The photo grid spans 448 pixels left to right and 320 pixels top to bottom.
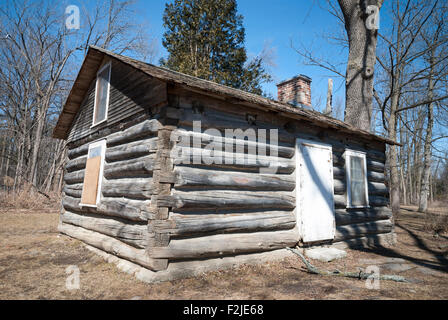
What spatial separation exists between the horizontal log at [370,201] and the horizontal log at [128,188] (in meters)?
4.97

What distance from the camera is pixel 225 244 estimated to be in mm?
5148

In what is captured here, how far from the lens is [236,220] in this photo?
5367 millimetres

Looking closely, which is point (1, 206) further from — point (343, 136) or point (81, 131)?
point (343, 136)

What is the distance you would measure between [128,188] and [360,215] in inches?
251

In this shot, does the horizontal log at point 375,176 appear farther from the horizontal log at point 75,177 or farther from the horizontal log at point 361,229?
the horizontal log at point 75,177

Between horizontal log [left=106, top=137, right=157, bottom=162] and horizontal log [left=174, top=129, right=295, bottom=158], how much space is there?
0.49 m

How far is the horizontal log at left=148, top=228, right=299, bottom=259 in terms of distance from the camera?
458cm

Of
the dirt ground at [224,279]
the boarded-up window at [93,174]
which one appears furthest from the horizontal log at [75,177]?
the dirt ground at [224,279]

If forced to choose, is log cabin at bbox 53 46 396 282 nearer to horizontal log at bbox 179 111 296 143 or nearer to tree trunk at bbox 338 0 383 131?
horizontal log at bbox 179 111 296 143

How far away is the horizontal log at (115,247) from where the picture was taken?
446 centimetres

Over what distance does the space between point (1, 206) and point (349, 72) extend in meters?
16.7

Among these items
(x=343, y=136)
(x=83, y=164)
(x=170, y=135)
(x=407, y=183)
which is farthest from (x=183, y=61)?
(x=407, y=183)

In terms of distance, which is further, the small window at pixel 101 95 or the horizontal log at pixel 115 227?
the small window at pixel 101 95

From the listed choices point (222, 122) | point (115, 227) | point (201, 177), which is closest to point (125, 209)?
point (115, 227)
